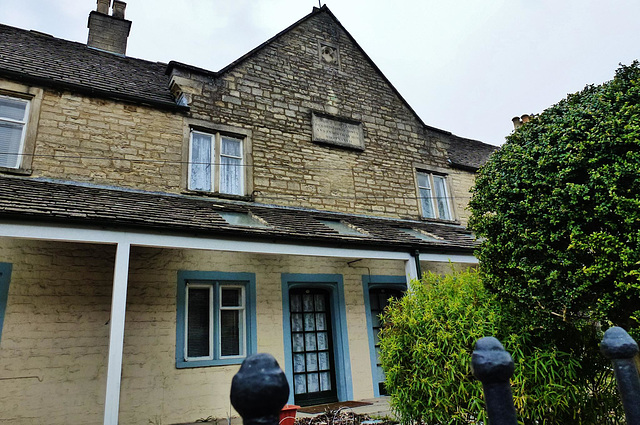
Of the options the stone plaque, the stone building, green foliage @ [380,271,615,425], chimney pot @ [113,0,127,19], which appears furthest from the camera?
chimney pot @ [113,0,127,19]

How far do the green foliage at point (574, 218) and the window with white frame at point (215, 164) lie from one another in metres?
6.08

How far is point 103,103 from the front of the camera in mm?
8969

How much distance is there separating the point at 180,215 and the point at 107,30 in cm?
729

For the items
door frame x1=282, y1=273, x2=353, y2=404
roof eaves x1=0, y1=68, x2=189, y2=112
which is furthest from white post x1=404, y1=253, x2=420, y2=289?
roof eaves x1=0, y1=68, x2=189, y2=112

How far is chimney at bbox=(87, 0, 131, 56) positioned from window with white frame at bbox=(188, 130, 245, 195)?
4.11 m

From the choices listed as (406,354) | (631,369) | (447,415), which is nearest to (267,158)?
(406,354)

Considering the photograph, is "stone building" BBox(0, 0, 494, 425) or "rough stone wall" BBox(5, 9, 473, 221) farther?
"rough stone wall" BBox(5, 9, 473, 221)

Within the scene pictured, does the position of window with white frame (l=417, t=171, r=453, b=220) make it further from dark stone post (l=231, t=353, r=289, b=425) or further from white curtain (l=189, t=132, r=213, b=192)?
dark stone post (l=231, t=353, r=289, b=425)

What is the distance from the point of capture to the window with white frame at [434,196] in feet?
41.0

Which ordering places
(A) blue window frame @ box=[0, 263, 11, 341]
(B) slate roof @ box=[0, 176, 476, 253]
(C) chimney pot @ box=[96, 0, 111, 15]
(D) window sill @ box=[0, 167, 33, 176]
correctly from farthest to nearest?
1. (C) chimney pot @ box=[96, 0, 111, 15]
2. (D) window sill @ box=[0, 167, 33, 176]
3. (A) blue window frame @ box=[0, 263, 11, 341]
4. (B) slate roof @ box=[0, 176, 476, 253]

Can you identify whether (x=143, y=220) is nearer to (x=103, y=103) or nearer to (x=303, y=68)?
Result: (x=103, y=103)

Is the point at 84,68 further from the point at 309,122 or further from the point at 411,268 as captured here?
the point at 411,268

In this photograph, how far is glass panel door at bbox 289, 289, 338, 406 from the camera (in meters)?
8.69

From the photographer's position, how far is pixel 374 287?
1003cm
